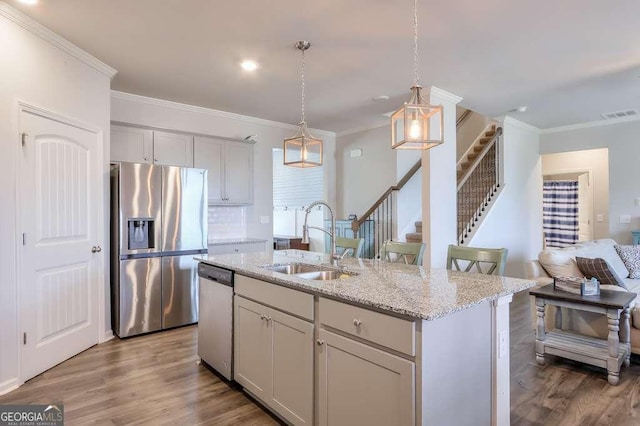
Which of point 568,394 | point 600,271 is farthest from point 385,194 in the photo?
point 568,394

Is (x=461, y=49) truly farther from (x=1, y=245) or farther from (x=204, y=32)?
(x=1, y=245)

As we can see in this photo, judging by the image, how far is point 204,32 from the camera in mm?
2998

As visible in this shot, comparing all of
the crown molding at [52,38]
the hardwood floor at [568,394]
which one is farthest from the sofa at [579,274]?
the crown molding at [52,38]

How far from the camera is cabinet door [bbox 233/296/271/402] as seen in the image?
2352 millimetres

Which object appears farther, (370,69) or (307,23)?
(370,69)

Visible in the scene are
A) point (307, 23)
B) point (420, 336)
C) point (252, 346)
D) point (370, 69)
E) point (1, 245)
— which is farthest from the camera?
point (370, 69)

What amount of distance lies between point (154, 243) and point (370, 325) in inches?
122

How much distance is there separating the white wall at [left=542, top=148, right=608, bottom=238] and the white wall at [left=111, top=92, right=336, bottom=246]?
5.17 m

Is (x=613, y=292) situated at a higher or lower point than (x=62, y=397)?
higher

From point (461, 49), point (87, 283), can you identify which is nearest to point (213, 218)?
point (87, 283)

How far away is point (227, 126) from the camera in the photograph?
5406 millimetres

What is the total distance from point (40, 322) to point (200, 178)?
2.09m

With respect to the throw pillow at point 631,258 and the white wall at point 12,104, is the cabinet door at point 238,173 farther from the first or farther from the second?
the throw pillow at point 631,258

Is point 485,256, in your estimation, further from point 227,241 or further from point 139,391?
point 227,241
